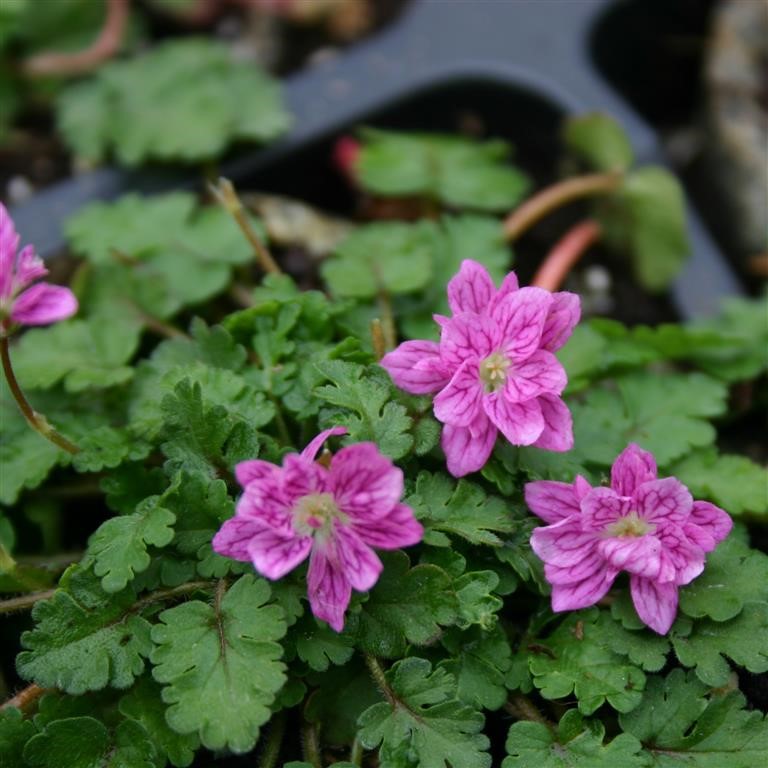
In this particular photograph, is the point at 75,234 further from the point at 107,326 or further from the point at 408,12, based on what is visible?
the point at 408,12

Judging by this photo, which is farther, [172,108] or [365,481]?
[172,108]

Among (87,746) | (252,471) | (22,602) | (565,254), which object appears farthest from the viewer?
(565,254)

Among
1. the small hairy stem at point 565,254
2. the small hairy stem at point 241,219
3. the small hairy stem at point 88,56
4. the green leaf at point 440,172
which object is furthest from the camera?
the small hairy stem at point 88,56

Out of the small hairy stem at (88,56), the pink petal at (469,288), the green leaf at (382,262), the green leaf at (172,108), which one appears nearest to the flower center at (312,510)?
the pink petal at (469,288)

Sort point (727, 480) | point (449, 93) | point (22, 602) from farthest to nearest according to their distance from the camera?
point (449, 93)
point (727, 480)
point (22, 602)

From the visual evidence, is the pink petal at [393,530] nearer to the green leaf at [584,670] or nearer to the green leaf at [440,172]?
the green leaf at [584,670]

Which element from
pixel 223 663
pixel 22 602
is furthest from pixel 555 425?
pixel 22 602

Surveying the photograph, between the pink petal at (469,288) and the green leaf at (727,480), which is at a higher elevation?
the pink petal at (469,288)

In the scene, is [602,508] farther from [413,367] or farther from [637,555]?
[413,367]
